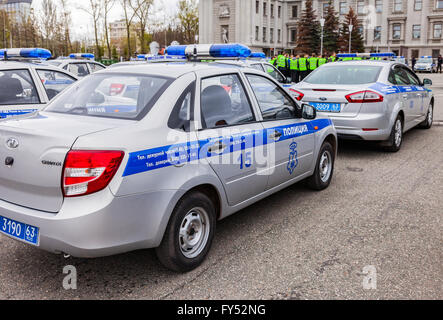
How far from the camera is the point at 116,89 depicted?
4.11m

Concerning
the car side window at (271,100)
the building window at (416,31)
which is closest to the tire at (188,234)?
the car side window at (271,100)

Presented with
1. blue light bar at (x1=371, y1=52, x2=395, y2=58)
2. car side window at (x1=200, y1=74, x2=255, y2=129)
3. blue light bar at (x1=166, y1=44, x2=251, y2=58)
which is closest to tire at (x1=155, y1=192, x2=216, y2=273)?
car side window at (x1=200, y1=74, x2=255, y2=129)

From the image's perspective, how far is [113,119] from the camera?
11.6 ft

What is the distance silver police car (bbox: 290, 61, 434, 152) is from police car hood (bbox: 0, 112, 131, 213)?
520 cm

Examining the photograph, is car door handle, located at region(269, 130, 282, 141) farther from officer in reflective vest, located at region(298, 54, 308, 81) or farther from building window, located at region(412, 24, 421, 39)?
building window, located at region(412, 24, 421, 39)

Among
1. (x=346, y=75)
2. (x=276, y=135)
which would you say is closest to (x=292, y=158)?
(x=276, y=135)

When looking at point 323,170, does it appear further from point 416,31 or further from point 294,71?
point 416,31

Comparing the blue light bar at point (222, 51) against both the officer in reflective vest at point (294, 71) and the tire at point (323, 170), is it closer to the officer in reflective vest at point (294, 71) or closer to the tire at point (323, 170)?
the tire at point (323, 170)

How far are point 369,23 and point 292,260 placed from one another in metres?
81.1

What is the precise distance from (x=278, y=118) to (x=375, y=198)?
1.87 metres

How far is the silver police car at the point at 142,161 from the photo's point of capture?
3037 millimetres

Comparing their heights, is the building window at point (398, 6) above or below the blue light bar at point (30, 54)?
above

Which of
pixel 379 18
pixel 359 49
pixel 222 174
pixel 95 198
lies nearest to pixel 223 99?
pixel 222 174

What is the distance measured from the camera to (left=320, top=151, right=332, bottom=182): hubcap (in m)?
6.05
